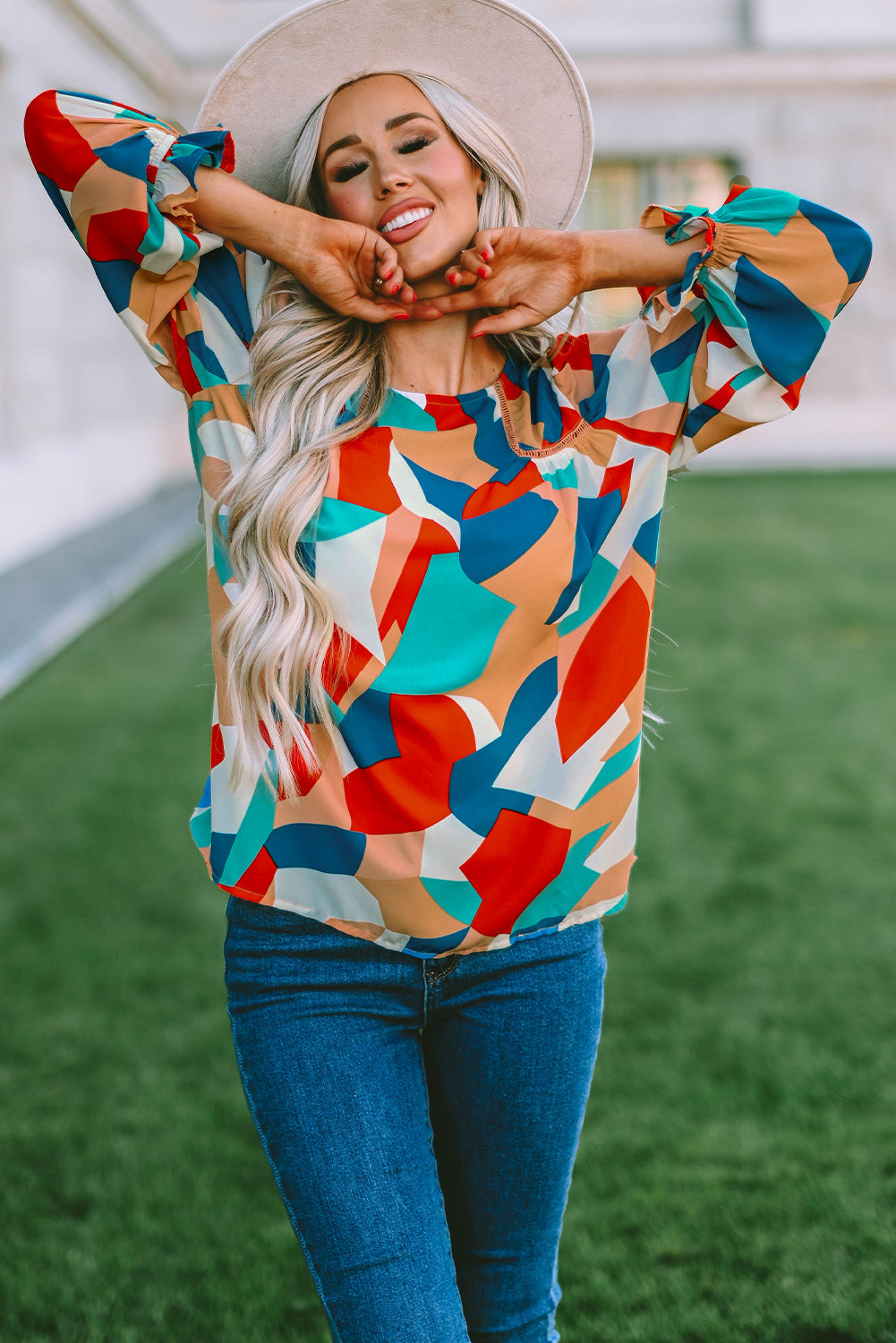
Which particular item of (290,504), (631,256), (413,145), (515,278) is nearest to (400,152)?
(413,145)

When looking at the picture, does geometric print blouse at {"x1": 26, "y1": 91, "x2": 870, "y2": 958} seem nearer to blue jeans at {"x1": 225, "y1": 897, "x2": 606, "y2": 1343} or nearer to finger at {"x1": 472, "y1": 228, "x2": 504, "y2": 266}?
blue jeans at {"x1": 225, "y1": 897, "x2": 606, "y2": 1343}

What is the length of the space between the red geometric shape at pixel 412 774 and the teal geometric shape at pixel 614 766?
21cm

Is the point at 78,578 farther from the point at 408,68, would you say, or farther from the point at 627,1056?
the point at 408,68

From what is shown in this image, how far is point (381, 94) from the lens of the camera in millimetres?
1714

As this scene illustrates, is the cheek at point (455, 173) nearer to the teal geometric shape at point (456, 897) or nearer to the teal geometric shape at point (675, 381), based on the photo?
→ the teal geometric shape at point (675, 381)

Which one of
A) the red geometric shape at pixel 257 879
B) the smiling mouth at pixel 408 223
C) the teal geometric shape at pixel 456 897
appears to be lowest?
the teal geometric shape at pixel 456 897

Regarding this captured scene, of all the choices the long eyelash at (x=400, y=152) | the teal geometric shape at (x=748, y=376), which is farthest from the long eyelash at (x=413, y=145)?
the teal geometric shape at (x=748, y=376)

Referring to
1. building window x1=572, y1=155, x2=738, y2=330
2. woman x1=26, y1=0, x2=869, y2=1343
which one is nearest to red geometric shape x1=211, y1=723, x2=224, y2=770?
woman x1=26, y1=0, x2=869, y2=1343

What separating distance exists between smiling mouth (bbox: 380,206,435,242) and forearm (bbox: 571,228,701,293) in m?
0.21

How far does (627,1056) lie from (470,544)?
2237 millimetres

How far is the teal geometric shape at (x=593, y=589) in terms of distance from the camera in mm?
1655

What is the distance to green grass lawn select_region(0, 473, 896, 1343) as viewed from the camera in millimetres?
2516

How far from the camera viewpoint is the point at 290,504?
5.02ft

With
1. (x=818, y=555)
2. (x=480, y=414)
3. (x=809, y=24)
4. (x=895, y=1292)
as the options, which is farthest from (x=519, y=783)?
(x=809, y=24)
